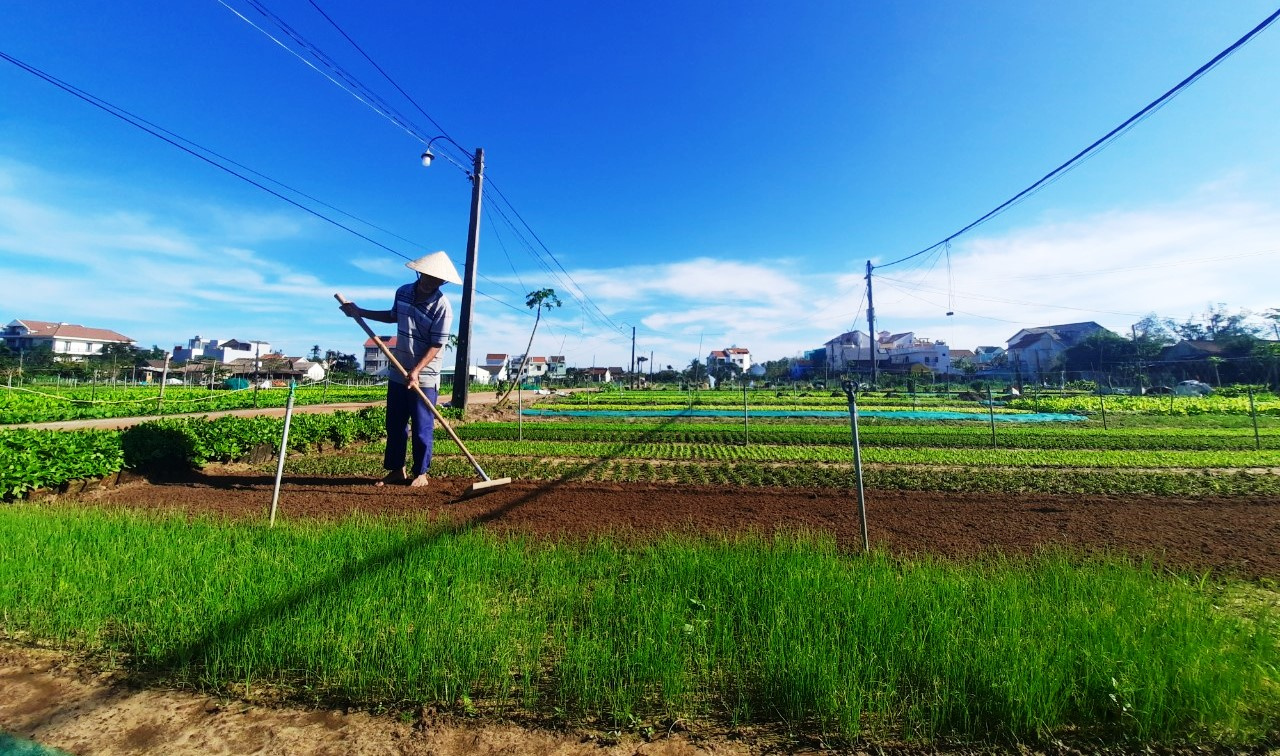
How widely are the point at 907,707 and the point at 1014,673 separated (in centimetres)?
A: 48

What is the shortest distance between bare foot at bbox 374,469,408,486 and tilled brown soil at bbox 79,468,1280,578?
0.23 m

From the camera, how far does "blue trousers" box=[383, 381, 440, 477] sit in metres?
6.08

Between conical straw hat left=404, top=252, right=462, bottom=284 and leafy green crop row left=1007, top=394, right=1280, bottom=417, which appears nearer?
conical straw hat left=404, top=252, right=462, bottom=284

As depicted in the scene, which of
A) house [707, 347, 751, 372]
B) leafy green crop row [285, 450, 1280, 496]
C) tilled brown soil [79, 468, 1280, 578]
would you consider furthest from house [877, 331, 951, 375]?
tilled brown soil [79, 468, 1280, 578]

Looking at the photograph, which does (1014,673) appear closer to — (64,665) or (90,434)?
(64,665)

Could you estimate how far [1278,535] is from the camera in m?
4.59

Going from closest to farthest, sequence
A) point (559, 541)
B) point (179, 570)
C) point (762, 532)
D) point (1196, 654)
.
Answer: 1. point (1196, 654)
2. point (179, 570)
3. point (559, 541)
4. point (762, 532)

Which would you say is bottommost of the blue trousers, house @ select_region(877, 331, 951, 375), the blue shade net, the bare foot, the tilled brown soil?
the tilled brown soil

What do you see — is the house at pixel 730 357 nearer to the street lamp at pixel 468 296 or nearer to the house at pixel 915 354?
the house at pixel 915 354

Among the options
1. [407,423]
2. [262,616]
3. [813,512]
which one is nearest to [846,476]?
[813,512]

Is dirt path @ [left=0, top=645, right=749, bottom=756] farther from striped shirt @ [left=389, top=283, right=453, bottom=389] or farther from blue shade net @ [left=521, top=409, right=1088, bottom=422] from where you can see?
blue shade net @ [left=521, top=409, right=1088, bottom=422]

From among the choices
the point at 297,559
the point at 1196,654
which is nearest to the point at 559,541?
the point at 297,559

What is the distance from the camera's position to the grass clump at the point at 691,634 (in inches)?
75.8

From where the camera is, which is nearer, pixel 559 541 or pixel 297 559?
pixel 297 559
